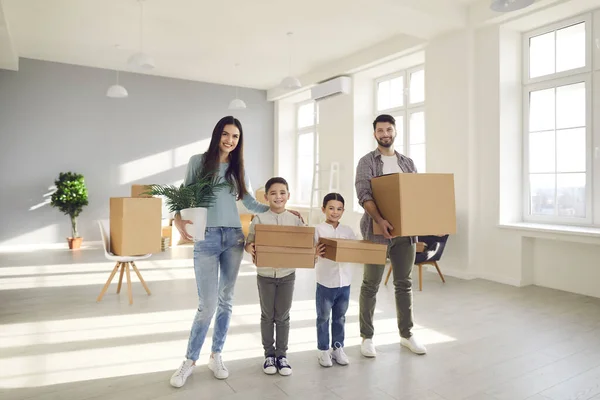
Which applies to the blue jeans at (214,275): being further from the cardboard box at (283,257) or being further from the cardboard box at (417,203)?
the cardboard box at (417,203)

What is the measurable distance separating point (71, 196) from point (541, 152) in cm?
680

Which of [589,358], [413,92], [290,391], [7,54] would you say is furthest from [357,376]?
[7,54]

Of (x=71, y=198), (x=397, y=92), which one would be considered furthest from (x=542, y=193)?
(x=71, y=198)

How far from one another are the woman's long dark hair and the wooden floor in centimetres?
102

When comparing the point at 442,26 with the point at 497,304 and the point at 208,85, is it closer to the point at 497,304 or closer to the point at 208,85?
the point at 497,304

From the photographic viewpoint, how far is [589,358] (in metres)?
2.62

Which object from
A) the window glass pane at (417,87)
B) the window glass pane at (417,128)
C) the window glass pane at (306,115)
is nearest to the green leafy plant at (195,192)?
the window glass pane at (417,128)

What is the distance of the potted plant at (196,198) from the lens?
205cm

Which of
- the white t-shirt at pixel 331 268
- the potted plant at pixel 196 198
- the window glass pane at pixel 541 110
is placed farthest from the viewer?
the window glass pane at pixel 541 110

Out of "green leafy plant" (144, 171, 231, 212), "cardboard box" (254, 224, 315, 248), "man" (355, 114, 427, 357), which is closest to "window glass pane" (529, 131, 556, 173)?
"man" (355, 114, 427, 357)

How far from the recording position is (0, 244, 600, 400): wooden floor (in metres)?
2.20

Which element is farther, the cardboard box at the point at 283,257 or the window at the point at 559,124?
the window at the point at 559,124

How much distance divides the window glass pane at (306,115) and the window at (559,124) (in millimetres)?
4712

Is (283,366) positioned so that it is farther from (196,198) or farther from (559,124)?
(559,124)
